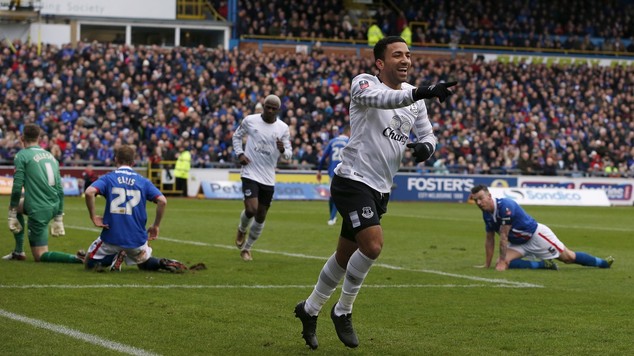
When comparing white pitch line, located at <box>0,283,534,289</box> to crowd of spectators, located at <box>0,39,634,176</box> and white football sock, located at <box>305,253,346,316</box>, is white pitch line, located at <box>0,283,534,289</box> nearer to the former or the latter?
white football sock, located at <box>305,253,346,316</box>

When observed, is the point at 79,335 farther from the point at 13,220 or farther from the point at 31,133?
the point at 31,133

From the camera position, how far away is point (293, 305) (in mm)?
10695

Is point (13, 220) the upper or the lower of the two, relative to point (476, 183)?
upper

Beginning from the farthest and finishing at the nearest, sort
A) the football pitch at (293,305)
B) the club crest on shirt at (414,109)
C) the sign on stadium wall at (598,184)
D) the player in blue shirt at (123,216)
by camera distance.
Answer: the sign on stadium wall at (598,184) → the player in blue shirt at (123,216) → the club crest on shirt at (414,109) → the football pitch at (293,305)

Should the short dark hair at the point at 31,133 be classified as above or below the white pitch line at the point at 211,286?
above

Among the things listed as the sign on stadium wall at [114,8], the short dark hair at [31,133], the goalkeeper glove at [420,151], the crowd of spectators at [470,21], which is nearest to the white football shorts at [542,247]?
the short dark hair at [31,133]

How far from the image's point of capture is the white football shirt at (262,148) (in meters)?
16.2

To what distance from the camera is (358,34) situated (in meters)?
56.8

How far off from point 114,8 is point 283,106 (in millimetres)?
11617

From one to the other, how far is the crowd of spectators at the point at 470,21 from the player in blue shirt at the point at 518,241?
39.8m

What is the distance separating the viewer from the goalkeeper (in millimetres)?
14219

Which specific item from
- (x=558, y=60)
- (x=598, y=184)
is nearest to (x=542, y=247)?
(x=598, y=184)

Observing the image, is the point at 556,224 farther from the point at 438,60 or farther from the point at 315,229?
the point at 438,60

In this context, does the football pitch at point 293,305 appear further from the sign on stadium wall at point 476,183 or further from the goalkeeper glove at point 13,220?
the sign on stadium wall at point 476,183
